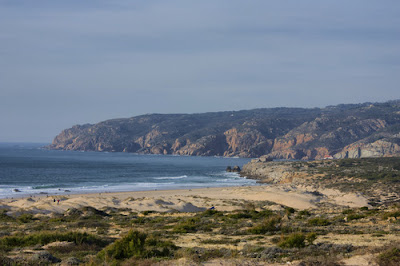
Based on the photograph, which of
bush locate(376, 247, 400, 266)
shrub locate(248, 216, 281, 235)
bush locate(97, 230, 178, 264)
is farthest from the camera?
shrub locate(248, 216, 281, 235)

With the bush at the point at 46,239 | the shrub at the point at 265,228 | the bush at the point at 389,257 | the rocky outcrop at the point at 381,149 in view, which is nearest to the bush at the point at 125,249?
the bush at the point at 46,239

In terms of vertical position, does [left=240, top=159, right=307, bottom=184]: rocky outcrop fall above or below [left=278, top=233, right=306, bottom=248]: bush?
below

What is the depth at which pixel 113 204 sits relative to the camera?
1688 inches

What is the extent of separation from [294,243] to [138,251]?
5.46 meters

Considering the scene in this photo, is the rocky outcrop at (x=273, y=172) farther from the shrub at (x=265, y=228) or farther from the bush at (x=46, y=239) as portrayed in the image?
the bush at (x=46, y=239)

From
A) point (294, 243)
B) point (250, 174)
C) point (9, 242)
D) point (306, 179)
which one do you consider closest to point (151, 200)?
point (9, 242)

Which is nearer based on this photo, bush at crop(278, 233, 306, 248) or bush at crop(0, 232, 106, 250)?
bush at crop(278, 233, 306, 248)

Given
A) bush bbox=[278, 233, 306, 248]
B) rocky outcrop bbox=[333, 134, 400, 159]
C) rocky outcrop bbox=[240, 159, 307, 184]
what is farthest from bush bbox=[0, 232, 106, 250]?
rocky outcrop bbox=[333, 134, 400, 159]

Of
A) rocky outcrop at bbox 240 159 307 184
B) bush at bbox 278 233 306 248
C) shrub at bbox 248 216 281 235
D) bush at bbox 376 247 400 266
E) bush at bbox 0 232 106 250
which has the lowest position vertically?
rocky outcrop at bbox 240 159 307 184

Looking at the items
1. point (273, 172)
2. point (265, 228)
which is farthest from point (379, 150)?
point (265, 228)

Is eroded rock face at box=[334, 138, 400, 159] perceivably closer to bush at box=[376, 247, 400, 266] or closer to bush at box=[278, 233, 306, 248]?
bush at box=[278, 233, 306, 248]

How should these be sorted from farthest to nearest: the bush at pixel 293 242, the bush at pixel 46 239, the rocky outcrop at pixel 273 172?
the rocky outcrop at pixel 273 172
the bush at pixel 46 239
the bush at pixel 293 242

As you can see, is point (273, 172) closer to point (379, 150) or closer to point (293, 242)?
point (379, 150)

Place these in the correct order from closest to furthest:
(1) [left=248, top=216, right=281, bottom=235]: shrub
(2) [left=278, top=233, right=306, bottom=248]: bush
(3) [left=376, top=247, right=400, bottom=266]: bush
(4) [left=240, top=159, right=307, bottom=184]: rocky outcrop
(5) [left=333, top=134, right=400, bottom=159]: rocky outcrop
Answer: (3) [left=376, top=247, right=400, bottom=266]: bush, (2) [left=278, top=233, right=306, bottom=248]: bush, (1) [left=248, top=216, right=281, bottom=235]: shrub, (4) [left=240, top=159, right=307, bottom=184]: rocky outcrop, (5) [left=333, top=134, right=400, bottom=159]: rocky outcrop
